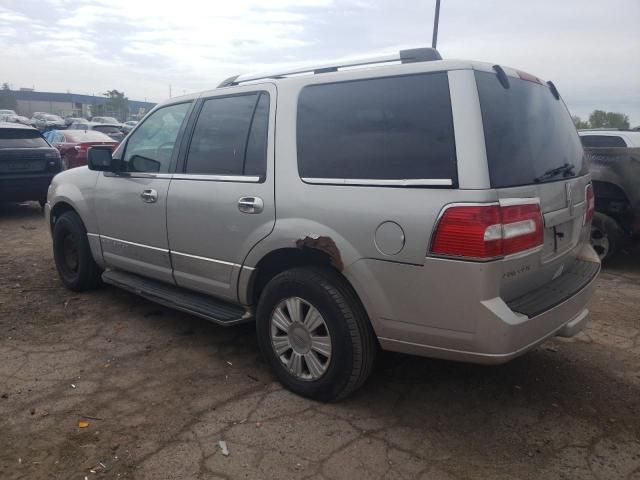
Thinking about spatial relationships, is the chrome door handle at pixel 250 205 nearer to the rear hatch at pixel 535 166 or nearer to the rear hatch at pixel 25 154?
the rear hatch at pixel 535 166

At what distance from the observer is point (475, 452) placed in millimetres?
2604

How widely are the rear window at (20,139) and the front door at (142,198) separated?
5.47 m

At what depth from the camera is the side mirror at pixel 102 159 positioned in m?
4.22

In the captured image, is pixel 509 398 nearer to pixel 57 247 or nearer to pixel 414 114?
pixel 414 114

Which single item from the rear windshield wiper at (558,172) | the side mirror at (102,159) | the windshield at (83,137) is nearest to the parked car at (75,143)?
the windshield at (83,137)

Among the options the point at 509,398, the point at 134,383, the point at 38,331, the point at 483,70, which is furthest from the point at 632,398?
the point at 38,331

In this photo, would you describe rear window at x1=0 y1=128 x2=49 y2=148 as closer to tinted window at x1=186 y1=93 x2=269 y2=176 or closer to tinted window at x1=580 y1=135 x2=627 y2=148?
tinted window at x1=186 y1=93 x2=269 y2=176

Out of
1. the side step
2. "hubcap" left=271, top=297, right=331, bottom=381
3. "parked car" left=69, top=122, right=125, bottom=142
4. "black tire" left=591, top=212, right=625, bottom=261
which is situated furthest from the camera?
"parked car" left=69, top=122, right=125, bottom=142

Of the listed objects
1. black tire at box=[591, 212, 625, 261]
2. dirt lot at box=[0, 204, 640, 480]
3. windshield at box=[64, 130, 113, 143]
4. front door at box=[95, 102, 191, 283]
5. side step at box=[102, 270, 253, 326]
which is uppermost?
windshield at box=[64, 130, 113, 143]

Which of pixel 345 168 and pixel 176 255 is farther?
pixel 176 255

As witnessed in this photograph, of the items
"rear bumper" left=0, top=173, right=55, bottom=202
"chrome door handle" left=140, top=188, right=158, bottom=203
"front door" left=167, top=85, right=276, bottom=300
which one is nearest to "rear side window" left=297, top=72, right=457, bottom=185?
"front door" left=167, top=85, right=276, bottom=300

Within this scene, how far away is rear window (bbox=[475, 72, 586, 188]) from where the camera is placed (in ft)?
8.16

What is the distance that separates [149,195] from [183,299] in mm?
815

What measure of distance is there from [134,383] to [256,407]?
85cm
